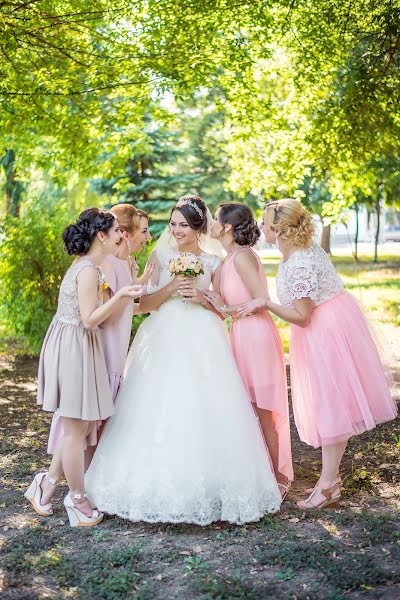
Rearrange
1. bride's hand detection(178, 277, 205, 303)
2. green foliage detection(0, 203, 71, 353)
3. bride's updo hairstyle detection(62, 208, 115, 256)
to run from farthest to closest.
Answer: green foliage detection(0, 203, 71, 353) < bride's hand detection(178, 277, 205, 303) < bride's updo hairstyle detection(62, 208, 115, 256)

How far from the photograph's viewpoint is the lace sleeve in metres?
5.22

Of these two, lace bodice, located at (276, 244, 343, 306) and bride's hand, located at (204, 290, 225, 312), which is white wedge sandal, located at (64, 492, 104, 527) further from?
lace bodice, located at (276, 244, 343, 306)

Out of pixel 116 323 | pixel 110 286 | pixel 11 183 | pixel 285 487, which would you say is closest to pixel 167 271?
pixel 110 286

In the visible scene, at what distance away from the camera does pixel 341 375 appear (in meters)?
5.36

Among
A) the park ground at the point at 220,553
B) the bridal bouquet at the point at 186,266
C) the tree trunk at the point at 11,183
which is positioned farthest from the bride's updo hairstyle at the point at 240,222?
the tree trunk at the point at 11,183

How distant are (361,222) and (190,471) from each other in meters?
77.7

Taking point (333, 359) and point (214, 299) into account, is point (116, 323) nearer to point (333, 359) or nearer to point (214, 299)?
point (214, 299)

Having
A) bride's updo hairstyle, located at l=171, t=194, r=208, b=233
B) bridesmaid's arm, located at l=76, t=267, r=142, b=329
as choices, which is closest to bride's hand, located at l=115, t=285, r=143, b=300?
bridesmaid's arm, located at l=76, t=267, r=142, b=329

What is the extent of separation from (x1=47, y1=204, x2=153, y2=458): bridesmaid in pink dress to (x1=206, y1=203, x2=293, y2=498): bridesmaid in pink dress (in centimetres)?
59

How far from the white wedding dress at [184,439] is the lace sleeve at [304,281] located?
595 mm

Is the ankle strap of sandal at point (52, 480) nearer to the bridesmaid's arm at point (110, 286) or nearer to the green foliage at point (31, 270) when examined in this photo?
the bridesmaid's arm at point (110, 286)

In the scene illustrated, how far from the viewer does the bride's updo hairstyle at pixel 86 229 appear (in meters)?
5.04

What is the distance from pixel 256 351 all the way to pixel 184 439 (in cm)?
87

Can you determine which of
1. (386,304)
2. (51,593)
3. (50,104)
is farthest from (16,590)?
(386,304)
